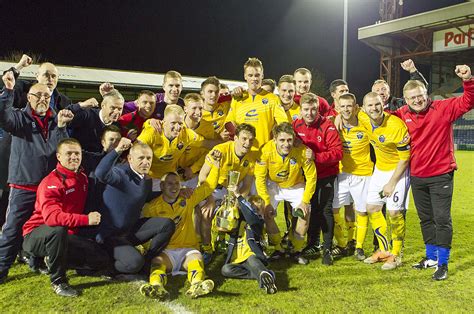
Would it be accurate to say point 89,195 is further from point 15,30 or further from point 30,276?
point 15,30

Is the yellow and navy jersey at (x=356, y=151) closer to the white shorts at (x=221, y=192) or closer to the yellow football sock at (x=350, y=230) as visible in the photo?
the yellow football sock at (x=350, y=230)

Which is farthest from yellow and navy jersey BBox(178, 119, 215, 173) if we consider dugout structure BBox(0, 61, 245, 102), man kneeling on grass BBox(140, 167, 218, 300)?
dugout structure BBox(0, 61, 245, 102)

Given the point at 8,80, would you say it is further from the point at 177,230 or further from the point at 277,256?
the point at 277,256

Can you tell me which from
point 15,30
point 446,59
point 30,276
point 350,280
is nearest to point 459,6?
point 446,59

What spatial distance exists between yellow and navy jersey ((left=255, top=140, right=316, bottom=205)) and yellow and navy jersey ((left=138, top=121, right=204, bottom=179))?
2.75 ft

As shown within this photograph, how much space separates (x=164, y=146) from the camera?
4.54m

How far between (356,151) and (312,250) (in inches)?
50.5

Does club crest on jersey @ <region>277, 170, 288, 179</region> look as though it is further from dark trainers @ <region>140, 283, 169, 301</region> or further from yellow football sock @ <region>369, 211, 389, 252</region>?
dark trainers @ <region>140, 283, 169, 301</region>

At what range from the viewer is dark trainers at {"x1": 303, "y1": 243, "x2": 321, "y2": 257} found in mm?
4898

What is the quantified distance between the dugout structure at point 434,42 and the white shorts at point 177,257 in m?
23.6

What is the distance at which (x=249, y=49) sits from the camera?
4691 cm

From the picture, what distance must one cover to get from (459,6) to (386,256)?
22.6 m

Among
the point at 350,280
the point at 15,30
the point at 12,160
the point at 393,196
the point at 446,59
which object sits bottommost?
the point at 350,280

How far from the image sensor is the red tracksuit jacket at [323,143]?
4.67m
